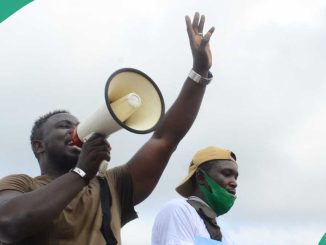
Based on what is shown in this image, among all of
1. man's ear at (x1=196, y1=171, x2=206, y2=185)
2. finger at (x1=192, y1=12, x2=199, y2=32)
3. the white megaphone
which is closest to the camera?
the white megaphone

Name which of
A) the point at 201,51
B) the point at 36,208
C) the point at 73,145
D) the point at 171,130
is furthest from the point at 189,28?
the point at 36,208

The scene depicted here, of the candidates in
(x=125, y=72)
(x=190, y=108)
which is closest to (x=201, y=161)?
(x=190, y=108)

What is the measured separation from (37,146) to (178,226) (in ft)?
3.81

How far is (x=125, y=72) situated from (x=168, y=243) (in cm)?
149

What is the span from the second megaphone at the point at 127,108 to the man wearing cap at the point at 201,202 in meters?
1.28

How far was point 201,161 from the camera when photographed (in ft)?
16.8

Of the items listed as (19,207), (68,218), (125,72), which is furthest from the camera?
(125,72)

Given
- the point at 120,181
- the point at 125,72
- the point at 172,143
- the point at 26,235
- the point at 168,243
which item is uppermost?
the point at 125,72

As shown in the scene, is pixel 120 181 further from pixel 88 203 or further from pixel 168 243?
pixel 168 243

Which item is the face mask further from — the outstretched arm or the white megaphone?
the white megaphone

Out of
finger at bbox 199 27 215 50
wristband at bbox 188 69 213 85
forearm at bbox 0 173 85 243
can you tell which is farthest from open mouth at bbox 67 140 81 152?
finger at bbox 199 27 215 50

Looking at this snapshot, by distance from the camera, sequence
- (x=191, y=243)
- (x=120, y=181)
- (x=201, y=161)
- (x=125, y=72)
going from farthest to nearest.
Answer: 1. (x=201, y=161)
2. (x=191, y=243)
3. (x=120, y=181)
4. (x=125, y=72)

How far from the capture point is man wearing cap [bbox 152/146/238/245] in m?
4.21

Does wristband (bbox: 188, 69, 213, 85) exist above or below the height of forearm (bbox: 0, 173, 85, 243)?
above
